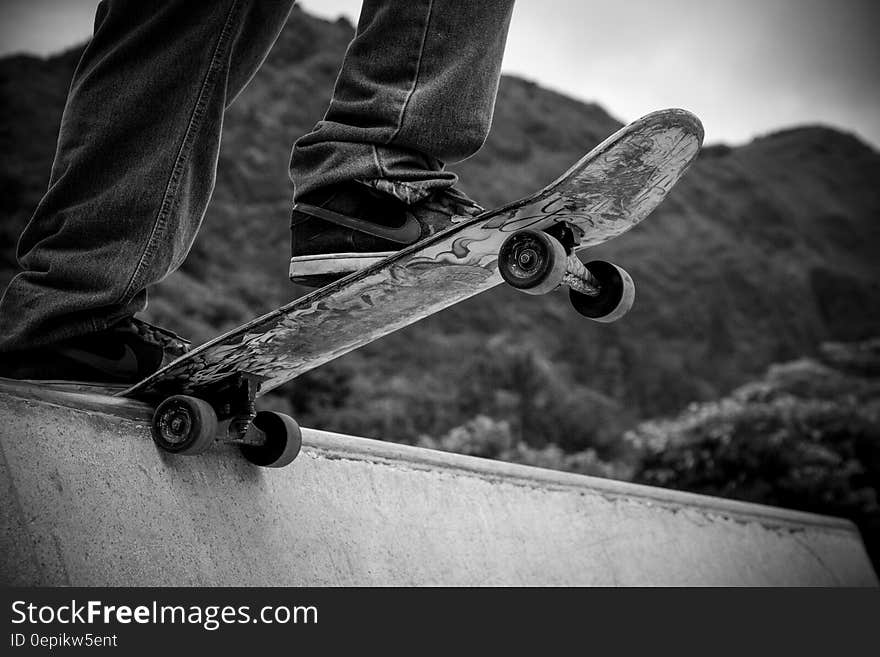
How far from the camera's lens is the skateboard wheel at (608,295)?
61.6 inches

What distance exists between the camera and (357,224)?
1480 mm

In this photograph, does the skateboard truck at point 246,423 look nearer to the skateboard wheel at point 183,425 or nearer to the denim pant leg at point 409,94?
the skateboard wheel at point 183,425

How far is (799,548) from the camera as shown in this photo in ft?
10.7

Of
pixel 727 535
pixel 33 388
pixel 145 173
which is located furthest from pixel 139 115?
pixel 727 535

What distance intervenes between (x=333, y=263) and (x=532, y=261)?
407 millimetres

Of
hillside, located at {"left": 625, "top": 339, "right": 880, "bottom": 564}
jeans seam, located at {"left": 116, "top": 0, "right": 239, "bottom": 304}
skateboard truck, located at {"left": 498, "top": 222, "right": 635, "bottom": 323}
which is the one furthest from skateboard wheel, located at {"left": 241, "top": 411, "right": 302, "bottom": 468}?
hillside, located at {"left": 625, "top": 339, "right": 880, "bottom": 564}

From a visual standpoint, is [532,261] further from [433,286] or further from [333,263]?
[333,263]

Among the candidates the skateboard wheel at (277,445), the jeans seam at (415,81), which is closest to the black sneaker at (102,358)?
the skateboard wheel at (277,445)

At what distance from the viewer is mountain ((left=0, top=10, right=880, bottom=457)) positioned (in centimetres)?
865

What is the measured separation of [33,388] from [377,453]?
2.68ft

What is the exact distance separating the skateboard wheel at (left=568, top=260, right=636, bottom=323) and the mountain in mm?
5549

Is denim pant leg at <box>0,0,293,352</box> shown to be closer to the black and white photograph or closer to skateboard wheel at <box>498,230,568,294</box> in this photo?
the black and white photograph
